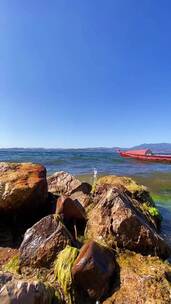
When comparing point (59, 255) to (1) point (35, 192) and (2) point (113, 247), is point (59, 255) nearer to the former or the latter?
(2) point (113, 247)

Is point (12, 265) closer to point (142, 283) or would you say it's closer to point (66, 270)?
point (66, 270)

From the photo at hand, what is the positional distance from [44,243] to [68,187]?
3147 mm

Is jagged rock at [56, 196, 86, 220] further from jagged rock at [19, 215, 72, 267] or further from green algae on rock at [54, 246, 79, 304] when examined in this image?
green algae on rock at [54, 246, 79, 304]

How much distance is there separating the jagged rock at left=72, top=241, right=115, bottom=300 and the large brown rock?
1789mm

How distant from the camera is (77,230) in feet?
17.2

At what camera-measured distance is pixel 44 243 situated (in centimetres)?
421

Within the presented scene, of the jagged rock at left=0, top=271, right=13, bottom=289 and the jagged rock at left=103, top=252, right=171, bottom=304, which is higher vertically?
the jagged rock at left=0, top=271, right=13, bottom=289

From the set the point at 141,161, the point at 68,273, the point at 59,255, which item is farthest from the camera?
the point at 141,161

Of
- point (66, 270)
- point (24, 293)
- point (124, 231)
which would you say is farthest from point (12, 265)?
point (124, 231)

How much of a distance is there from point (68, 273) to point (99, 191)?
8.76 ft

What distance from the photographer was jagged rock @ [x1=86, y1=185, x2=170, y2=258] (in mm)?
4555

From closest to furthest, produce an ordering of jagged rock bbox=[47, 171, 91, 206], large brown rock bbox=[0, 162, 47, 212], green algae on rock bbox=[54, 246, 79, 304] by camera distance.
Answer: green algae on rock bbox=[54, 246, 79, 304]
large brown rock bbox=[0, 162, 47, 212]
jagged rock bbox=[47, 171, 91, 206]

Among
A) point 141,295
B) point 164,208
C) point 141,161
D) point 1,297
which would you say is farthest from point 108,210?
point 141,161

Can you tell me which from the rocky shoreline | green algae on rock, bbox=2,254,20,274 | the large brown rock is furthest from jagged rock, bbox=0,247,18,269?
the large brown rock
